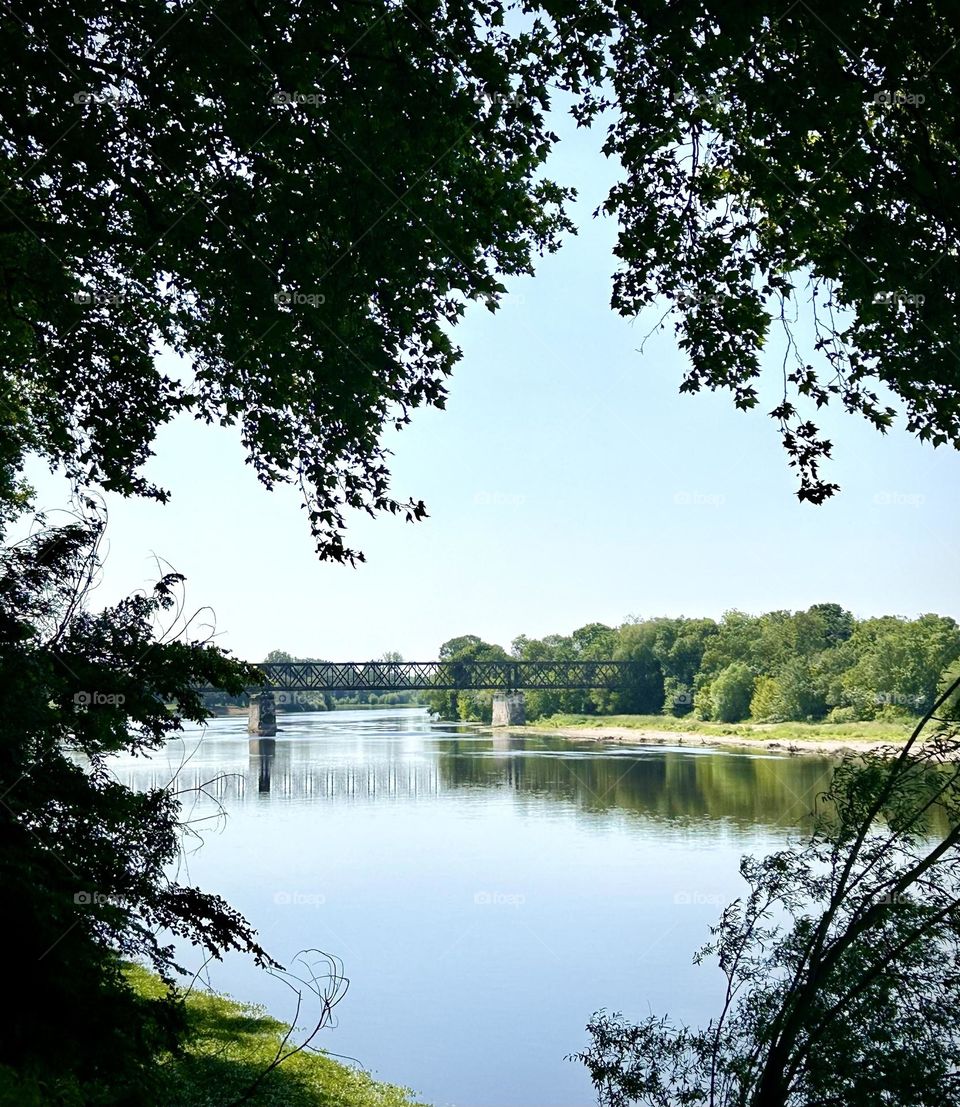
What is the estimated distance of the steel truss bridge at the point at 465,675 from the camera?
69625 mm

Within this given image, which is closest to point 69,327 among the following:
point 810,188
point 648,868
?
point 810,188

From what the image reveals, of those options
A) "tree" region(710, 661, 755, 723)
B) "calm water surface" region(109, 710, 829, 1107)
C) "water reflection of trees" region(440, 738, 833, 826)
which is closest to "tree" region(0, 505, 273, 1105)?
"calm water surface" region(109, 710, 829, 1107)

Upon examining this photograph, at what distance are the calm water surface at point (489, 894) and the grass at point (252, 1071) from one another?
3.28 ft

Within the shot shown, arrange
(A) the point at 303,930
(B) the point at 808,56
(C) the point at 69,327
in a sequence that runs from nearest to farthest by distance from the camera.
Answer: (B) the point at 808,56 < (C) the point at 69,327 < (A) the point at 303,930

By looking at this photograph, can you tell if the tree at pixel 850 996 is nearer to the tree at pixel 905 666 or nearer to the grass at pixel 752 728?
the grass at pixel 752 728

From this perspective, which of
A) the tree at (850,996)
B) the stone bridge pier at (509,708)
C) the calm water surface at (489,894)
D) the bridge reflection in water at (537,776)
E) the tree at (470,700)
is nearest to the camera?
the tree at (850,996)

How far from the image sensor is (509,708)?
276 feet

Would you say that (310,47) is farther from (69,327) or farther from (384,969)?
(384,969)

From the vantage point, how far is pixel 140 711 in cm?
543

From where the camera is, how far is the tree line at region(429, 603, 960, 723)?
5275 centimetres

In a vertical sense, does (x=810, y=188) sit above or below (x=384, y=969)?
above

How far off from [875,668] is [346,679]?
35330mm

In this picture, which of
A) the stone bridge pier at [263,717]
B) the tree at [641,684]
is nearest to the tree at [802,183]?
the stone bridge pier at [263,717]

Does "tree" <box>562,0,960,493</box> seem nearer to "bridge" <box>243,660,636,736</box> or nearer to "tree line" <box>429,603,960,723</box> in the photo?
A: "tree line" <box>429,603,960,723</box>
